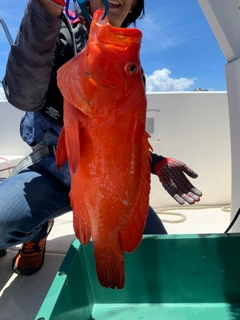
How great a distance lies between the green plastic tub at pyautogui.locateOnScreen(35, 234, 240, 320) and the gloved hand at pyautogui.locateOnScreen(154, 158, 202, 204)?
260mm

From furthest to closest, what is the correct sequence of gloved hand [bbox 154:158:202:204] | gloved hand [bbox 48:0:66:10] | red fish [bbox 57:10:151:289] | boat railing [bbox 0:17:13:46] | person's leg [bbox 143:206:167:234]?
1. boat railing [bbox 0:17:13:46]
2. person's leg [bbox 143:206:167:234]
3. gloved hand [bbox 154:158:202:204]
4. gloved hand [bbox 48:0:66:10]
5. red fish [bbox 57:10:151:289]

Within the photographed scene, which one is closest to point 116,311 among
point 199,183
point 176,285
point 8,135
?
point 176,285

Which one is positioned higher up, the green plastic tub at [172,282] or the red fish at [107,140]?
the red fish at [107,140]

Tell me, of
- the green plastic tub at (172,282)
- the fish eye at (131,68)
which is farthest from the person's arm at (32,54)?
the green plastic tub at (172,282)

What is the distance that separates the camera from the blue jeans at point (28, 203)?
4.83ft

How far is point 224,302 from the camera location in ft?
4.98

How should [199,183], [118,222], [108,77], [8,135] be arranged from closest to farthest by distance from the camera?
[108,77] → [118,222] → [199,183] → [8,135]

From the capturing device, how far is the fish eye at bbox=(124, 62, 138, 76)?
85 centimetres

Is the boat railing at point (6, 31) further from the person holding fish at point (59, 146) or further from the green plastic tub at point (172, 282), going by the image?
the green plastic tub at point (172, 282)

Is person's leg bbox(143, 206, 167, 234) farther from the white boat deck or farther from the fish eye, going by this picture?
the fish eye

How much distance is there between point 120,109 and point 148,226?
3.30 feet

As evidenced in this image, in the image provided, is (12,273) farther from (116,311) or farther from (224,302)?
(224,302)

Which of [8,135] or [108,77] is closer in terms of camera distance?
[108,77]

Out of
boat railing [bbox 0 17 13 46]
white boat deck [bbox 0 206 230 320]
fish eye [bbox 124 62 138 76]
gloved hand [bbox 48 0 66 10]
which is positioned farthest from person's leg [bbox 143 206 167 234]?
boat railing [bbox 0 17 13 46]
